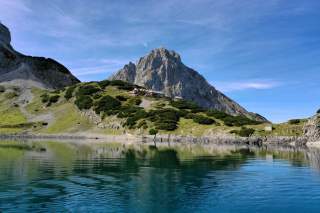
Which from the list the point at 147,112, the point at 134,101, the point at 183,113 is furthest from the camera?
the point at 134,101

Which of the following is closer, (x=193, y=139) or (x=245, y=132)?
(x=245, y=132)

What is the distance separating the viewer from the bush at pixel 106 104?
176 meters

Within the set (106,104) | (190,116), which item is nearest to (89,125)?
(106,104)

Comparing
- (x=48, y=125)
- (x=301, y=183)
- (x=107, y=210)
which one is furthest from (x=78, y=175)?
(x=48, y=125)

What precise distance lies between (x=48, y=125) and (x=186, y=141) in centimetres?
7197

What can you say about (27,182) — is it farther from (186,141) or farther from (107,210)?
(186,141)

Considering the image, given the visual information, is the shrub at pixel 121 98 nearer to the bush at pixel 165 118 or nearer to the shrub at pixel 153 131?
the bush at pixel 165 118

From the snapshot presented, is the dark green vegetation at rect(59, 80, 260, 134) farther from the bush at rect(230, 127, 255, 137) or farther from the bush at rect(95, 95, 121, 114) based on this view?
the bush at rect(230, 127, 255, 137)

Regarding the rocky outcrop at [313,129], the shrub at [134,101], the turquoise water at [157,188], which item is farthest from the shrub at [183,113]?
the turquoise water at [157,188]

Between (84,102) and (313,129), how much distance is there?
4250 inches

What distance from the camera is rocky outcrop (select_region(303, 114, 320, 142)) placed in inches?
4237

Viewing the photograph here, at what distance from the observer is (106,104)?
180 metres

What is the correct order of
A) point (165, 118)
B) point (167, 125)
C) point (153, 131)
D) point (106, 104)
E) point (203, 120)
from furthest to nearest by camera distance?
point (106, 104) → point (165, 118) → point (203, 120) → point (167, 125) → point (153, 131)

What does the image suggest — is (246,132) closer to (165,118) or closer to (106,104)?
(165,118)
